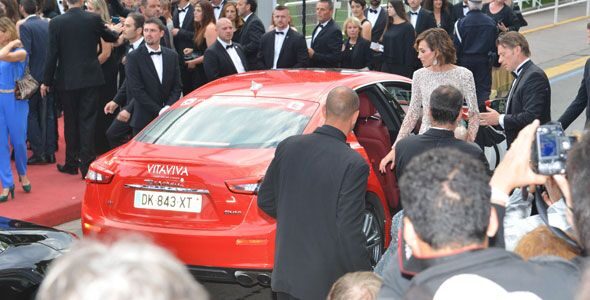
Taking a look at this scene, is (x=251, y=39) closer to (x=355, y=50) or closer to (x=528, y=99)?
(x=355, y=50)

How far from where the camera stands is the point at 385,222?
292 inches

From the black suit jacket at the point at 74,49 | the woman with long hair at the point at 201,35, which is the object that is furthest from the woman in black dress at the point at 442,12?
the black suit jacket at the point at 74,49

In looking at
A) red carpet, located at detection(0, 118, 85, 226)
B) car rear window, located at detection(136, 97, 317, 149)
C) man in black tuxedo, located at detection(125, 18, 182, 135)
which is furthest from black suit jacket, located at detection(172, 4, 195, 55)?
car rear window, located at detection(136, 97, 317, 149)

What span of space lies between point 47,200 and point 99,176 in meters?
3.20

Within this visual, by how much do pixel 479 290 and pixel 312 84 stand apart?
4.80 m

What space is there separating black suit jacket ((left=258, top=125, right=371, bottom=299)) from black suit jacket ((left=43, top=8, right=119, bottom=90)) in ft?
18.7

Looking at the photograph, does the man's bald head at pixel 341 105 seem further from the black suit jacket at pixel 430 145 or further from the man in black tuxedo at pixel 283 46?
the man in black tuxedo at pixel 283 46

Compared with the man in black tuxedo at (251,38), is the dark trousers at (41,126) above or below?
below

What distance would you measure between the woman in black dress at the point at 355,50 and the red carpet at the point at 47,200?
391 cm

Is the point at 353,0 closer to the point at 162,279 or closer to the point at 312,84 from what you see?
the point at 312,84

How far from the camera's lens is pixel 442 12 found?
15.2 m

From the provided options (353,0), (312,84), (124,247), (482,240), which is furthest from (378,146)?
(353,0)

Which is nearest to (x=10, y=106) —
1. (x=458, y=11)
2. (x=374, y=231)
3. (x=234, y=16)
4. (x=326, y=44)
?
(x=234, y=16)

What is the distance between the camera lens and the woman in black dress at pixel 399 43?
12.9 m
